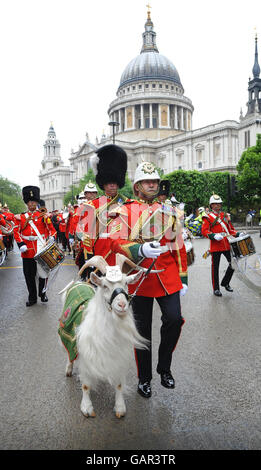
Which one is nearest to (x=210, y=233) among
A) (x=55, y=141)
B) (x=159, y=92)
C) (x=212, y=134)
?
(x=212, y=134)

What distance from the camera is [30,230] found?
8.17 metres

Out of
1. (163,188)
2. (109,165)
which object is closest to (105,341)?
(109,165)

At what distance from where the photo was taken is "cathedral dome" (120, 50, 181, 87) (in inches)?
3762

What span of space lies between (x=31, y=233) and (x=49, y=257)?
59.2 inches

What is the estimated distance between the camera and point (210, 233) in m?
8.54

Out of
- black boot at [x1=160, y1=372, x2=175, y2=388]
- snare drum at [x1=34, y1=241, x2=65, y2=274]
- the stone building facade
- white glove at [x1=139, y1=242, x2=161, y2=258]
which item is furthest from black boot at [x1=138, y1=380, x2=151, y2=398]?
the stone building facade

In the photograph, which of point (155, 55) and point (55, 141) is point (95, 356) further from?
point (55, 141)

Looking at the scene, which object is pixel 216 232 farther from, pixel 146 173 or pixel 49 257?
pixel 146 173

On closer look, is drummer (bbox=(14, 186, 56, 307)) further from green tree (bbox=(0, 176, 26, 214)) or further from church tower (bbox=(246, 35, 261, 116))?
green tree (bbox=(0, 176, 26, 214))

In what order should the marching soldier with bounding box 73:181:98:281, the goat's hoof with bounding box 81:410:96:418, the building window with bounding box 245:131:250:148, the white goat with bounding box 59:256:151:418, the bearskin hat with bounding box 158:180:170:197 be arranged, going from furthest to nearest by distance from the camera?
the building window with bounding box 245:131:250:148, the bearskin hat with bounding box 158:180:170:197, the marching soldier with bounding box 73:181:98:281, the goat's hoof with bounding box 81:410:96:418, the white goat with bounding box 59:256:151:418

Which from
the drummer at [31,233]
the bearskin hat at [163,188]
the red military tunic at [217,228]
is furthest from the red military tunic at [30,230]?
the red military tunic at [217,228]

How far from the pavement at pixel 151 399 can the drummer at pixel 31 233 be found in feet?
5.41
